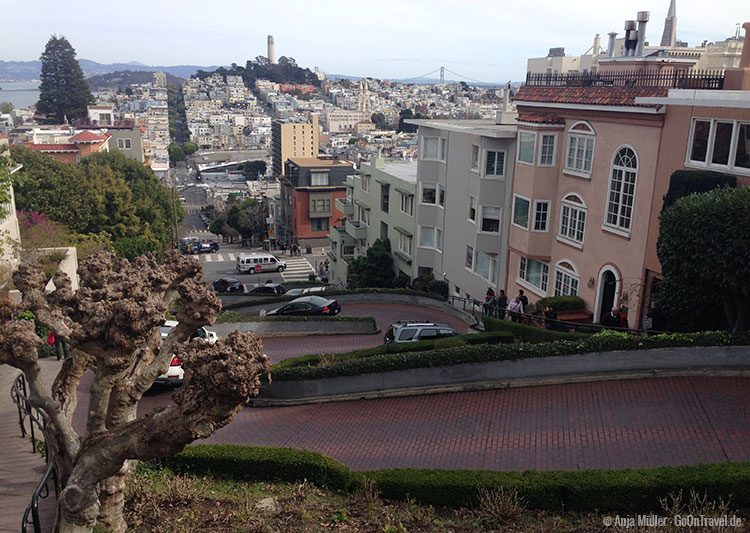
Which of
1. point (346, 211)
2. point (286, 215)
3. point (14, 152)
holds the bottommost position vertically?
point (286, 215)

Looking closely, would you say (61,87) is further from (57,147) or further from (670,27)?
(670,27)

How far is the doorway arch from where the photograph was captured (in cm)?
2344

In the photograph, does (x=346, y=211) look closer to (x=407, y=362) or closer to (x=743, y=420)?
(x=407, y=362)

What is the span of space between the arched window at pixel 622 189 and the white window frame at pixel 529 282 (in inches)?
194

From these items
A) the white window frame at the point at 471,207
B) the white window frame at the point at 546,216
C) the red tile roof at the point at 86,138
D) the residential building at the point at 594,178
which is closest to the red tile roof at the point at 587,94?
the residential building at the point at 594,178

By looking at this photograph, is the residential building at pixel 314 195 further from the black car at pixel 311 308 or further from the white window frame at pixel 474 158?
the black car at pixel 311 308

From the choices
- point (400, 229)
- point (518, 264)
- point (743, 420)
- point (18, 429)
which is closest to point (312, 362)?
point (18, 429)

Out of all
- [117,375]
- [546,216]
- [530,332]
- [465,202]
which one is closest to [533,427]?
[530,332]

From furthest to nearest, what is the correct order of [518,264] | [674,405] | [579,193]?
[518,264] < [579,193] < [674,405]

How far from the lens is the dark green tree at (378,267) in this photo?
4256 cm

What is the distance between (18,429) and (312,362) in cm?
839

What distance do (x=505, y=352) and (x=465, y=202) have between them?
17673 mm

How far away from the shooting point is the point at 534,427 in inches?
542

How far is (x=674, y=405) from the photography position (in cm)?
1384
